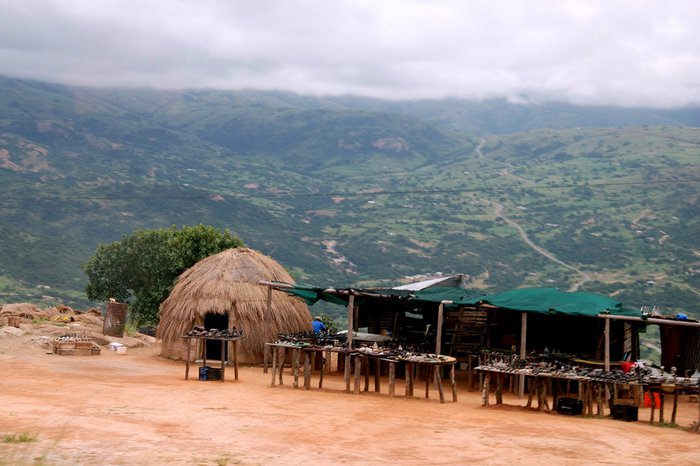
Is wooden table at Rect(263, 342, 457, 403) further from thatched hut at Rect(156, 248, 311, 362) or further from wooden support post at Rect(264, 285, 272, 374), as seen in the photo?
thatched hut at Rect(156, 248, 311, 362)

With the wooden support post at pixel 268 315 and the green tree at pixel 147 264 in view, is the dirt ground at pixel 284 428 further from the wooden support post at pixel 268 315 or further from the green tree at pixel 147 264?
the green tree at pixel 147 264

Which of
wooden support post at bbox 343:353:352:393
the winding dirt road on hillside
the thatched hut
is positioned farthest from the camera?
the winding dirt road on hillside

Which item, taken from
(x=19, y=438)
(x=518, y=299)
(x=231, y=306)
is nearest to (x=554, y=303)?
(x=518, y=299)

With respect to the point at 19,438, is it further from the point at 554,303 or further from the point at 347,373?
the point at 554,303

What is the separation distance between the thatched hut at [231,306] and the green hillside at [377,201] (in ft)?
93.9

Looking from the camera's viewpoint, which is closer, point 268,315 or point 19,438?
point 19,438

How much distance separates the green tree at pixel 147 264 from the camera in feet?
107

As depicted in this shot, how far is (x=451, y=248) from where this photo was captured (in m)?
67.6

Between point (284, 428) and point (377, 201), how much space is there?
2950 inches

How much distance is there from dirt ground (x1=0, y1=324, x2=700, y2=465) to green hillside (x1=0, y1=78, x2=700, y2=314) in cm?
3416

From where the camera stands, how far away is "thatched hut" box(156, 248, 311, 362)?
81.7 ft

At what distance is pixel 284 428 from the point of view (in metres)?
13.7

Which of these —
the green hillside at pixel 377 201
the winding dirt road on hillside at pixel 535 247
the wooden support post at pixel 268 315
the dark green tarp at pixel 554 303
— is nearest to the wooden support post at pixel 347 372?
the dark green tarp at pixel 554 303

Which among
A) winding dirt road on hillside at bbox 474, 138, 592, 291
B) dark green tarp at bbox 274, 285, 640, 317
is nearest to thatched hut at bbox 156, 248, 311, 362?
dark green tarp at bbox 274, 285, 640, 317
